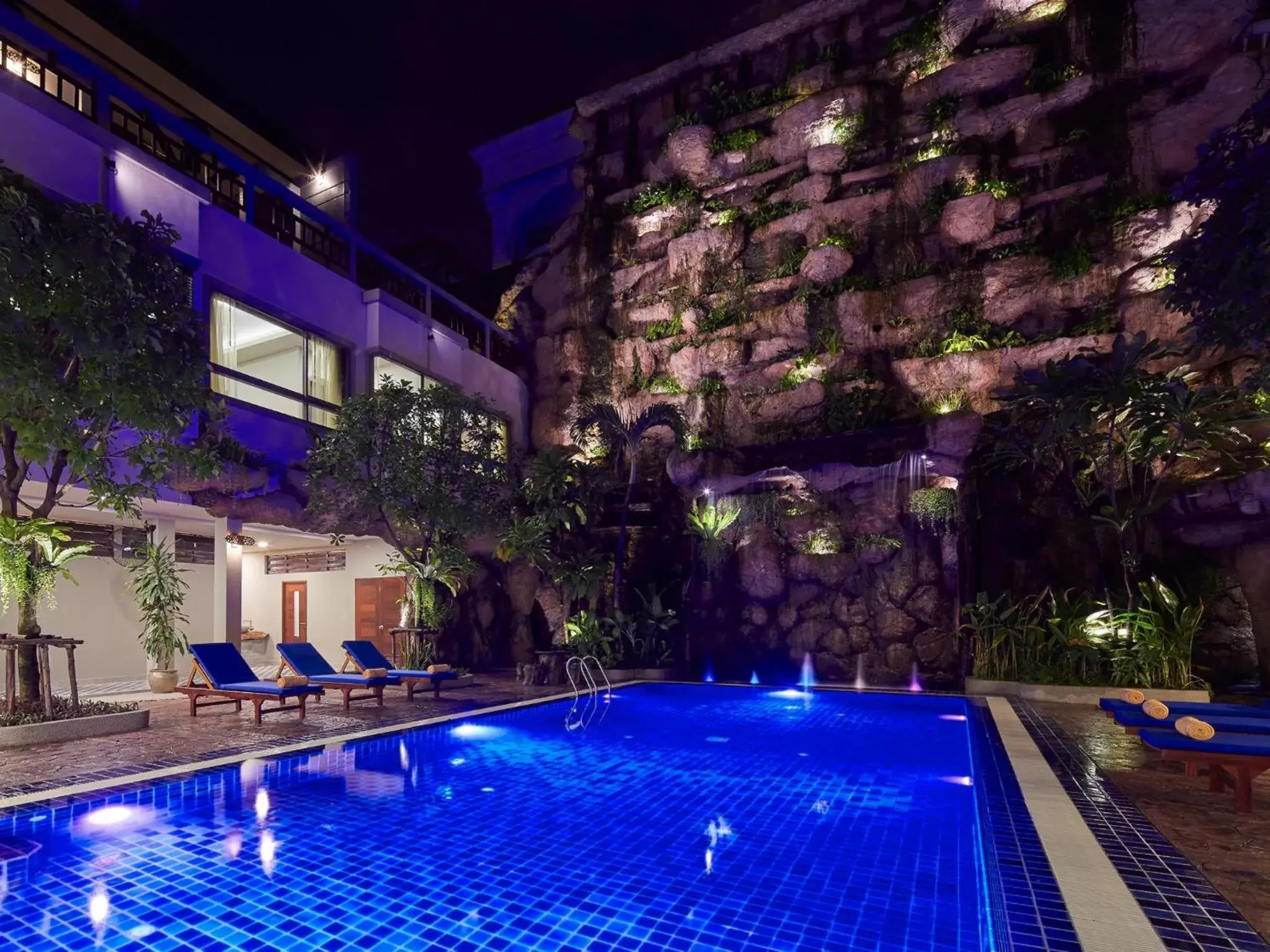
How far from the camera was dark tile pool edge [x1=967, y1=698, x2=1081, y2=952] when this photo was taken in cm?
Answer: 324

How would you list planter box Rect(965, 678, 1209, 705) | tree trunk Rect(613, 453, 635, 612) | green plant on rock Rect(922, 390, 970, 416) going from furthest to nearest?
green plant on rock Rect(922, 390, 970, 416) < tree trunk Rect(613, 453, 635, 612) < planter box Rect(965, 678, 1209, 705)

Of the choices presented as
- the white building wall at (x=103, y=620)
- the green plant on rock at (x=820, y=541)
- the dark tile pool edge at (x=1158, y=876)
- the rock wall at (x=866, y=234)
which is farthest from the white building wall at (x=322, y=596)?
the dark tile pool edge at (x=1158, y=876)

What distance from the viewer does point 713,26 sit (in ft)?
72.4

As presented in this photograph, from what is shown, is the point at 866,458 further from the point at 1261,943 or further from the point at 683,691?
the point at 1261,943

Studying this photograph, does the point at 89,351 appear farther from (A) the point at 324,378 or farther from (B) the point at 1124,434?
(B) the point at 1124,434

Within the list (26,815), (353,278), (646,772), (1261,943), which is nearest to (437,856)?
(646,772)

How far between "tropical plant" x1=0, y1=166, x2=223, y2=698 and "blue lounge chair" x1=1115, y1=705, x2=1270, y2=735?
9.61 metres

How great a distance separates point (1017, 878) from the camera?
3.88 m

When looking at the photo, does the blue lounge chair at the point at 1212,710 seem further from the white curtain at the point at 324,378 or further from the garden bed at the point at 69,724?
the white curtain at the point at 324,378

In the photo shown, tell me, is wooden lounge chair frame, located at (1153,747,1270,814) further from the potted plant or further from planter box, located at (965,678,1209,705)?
the potted plant

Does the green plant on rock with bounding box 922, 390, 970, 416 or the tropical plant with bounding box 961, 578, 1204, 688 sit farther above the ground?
the green plant on rock with bounding box 922, 390, 970, 416

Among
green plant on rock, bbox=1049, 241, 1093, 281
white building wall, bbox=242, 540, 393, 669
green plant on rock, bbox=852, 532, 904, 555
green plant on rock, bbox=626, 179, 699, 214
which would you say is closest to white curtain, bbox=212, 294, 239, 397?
white building wall, bbox=242, 540, 393, 669

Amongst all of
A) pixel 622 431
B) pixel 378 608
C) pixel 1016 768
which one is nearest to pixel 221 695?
pixel 378 608

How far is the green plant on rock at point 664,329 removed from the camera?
21047 millimetres
